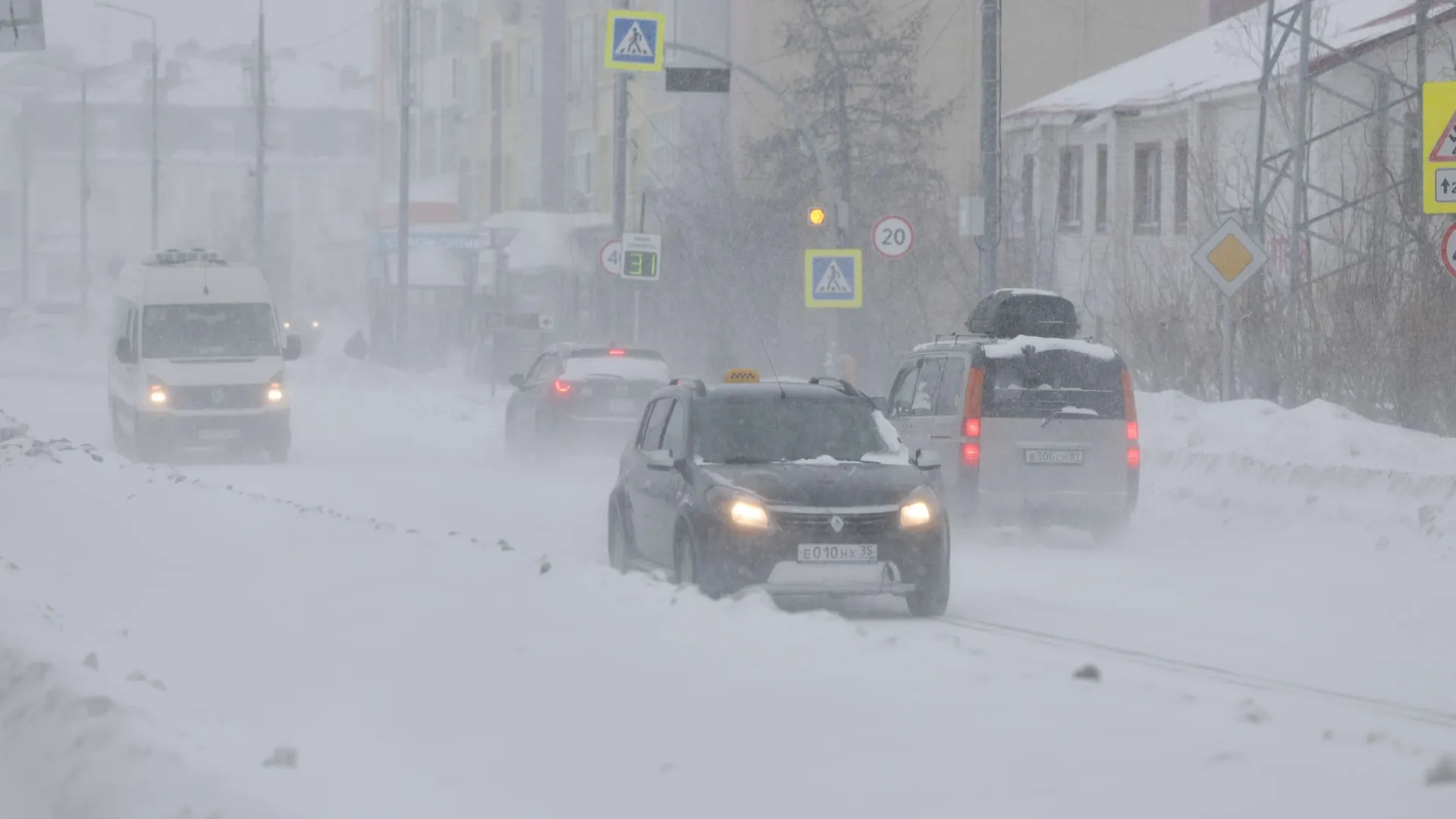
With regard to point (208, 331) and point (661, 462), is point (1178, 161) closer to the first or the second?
point (208, 331)

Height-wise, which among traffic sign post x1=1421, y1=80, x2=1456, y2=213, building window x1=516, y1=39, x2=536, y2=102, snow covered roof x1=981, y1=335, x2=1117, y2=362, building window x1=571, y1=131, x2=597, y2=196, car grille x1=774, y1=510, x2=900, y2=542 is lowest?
car grille x1=774, y1=510, x2=900, y2=542

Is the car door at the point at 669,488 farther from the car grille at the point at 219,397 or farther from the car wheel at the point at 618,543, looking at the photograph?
the car grille at the point at 219,397

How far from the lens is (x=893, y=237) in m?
27.7

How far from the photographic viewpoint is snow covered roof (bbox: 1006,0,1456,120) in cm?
3556

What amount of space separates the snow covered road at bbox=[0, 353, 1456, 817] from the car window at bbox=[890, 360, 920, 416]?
1.83 meters

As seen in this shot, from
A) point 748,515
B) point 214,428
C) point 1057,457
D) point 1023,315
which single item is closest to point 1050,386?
point 1057,457

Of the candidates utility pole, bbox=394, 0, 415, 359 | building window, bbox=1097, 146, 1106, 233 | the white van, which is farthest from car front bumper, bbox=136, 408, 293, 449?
building window, bbox=1097, 146, 1106, 233

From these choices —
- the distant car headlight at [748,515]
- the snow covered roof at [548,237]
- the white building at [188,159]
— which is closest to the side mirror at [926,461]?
the distant car headlight at [748,515]

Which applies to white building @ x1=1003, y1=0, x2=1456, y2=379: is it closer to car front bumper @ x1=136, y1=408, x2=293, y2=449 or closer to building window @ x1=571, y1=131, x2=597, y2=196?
car front bumper @ x1=136, y1=408, x2=293, y2=449

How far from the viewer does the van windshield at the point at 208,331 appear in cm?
2727

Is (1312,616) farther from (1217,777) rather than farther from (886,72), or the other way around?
(886,72)

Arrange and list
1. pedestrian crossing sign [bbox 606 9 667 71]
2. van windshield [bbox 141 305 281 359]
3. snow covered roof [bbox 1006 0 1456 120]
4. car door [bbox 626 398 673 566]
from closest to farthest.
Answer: car door [bbox 626 398 673 566] → van windshield [bbox 141 305 281 359] → pedestrian crossing sign [bbox 606 9 667 71] → snow covered roof [bbox 1006 0 1456 120]

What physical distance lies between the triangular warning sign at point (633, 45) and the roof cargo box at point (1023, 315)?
856cm

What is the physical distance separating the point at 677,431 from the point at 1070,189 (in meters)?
33.0
